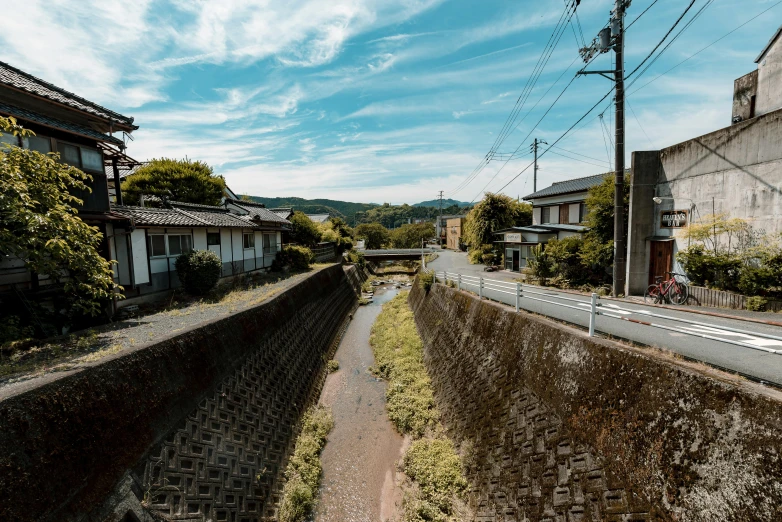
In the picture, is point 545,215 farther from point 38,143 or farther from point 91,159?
point 38,143

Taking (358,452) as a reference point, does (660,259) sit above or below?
above

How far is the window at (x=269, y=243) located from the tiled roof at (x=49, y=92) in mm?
12049

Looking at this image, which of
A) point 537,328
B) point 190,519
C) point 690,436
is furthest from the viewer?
point 537,328

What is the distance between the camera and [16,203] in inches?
250

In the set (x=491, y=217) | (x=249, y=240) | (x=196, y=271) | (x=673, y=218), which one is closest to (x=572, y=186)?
(x=491, y=217)

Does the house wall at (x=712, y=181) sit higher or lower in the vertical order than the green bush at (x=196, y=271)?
higher

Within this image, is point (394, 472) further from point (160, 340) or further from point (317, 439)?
point (160, 340)

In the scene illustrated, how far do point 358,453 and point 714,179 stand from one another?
603 inches

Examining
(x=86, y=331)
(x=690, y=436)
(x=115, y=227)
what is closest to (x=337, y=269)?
(x=115, y=227)

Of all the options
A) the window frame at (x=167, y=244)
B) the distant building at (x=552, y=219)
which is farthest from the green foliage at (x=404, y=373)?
the window frame at (x=167, y=244)

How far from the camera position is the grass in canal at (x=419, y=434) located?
289 inches

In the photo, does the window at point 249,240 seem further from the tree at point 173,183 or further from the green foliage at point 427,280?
the green foliage at point 427,280

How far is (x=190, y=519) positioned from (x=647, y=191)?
58.6 ft

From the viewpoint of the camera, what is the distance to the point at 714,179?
1120 centimetres
